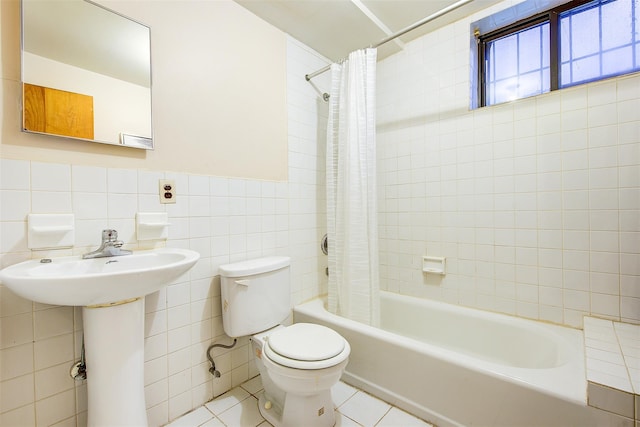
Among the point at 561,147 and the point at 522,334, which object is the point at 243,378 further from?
the point at 561,147


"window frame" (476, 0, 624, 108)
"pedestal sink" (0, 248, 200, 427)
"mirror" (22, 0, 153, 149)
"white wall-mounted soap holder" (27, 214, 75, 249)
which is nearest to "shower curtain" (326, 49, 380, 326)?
"window frame" (476, 0, 624, 108)

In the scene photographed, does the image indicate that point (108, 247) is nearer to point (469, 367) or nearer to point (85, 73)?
point (85, 73)

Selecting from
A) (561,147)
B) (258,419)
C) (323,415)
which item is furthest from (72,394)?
(561,147)

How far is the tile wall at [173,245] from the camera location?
0.97 meters

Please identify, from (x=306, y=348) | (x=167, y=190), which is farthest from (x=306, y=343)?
(x=167, y=190)

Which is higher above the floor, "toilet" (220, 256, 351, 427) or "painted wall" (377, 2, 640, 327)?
"painted wall" (377, 2, 640, 327)

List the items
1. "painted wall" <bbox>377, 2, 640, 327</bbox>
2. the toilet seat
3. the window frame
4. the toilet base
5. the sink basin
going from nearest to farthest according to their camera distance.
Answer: the sink basin → the toilet seat → the toilet base → "painted wall" <bbox>377, 2, 640, 327</bbox> → the window frame

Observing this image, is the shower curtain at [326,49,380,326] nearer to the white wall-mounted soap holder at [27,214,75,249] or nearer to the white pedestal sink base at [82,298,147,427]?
the white pedestal sink base at [82,298,147,427]

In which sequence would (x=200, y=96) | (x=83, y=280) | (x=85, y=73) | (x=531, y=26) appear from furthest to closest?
(x=531, y=26)
(x=200, y=96)
(x=85, y=73)
(x=83, y=280)

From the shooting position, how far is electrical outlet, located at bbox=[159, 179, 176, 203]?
129 centimetres

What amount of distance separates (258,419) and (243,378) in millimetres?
317

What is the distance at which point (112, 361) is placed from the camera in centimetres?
100

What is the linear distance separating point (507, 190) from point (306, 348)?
1454 millimetres

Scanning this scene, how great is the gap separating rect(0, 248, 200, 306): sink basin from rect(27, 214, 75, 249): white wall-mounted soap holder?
6cm
